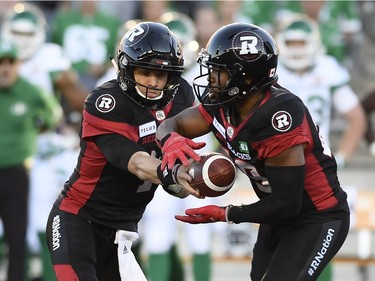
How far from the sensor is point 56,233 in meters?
5.43

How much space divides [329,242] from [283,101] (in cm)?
70

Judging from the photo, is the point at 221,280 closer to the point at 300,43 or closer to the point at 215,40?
the point at 300,43

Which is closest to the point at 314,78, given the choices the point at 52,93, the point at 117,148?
the point at 52,93

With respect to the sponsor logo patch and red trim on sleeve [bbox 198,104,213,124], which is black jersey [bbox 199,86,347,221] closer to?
red trim on sleeve [bbox 198,104,213,124]

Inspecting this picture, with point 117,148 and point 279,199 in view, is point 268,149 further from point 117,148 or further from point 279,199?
point 117,148

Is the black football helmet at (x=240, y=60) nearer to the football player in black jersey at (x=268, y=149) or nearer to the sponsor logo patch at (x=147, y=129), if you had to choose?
the football player in black jersey at (x=268, y=149)

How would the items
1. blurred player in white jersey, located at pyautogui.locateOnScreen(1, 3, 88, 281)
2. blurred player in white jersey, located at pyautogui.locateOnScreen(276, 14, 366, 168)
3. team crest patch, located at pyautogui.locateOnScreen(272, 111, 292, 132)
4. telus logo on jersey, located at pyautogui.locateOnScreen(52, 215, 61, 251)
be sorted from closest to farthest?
team crest patch, located at pyautogui.locateOnScreen(272, 111, 292, 132) < telus logo on jersey, located at pyautogui.locateOnScreen(52, 215, 61, 251) < blurred player in white jersey, located at pyautogui.locateOnScreen(276, 14, 366, 168) < blurred player in white jersey, located at pyautogui.locateOnScreen(1, 3, 88, 281)

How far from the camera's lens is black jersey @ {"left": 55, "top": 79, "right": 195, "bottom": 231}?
209 inches

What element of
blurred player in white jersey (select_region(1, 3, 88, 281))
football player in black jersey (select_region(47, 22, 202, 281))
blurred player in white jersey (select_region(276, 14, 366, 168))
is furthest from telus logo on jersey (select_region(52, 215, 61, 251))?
blurred player in white jersey (select_region(276, 14, 366, 168))

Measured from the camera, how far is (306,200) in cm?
516

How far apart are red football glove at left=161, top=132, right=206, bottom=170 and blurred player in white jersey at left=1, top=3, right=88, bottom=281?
3.29 metres

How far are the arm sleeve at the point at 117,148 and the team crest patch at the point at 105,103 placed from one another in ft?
0.41

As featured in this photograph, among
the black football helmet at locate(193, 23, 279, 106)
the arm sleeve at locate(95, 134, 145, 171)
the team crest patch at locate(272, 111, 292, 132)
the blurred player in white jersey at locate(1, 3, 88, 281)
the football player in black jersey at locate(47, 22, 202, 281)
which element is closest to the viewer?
the team crest patch at locate(272, 111, 292, 132)

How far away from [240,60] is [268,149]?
41cm
